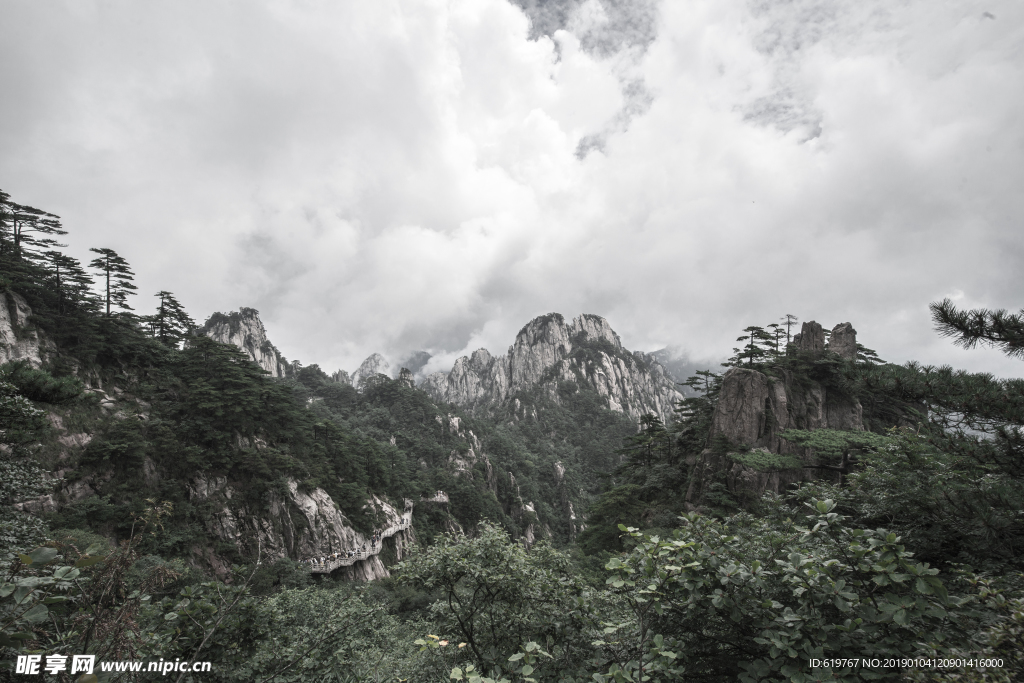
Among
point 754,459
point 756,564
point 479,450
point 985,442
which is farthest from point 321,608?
point 479,450

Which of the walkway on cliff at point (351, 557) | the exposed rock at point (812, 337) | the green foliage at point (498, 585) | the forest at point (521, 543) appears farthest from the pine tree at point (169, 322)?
the exposed rock at point (812, 337)

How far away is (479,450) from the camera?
74500mm

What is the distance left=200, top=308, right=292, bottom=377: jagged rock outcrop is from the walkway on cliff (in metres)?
59.9

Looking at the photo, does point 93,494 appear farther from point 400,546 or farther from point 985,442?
point 985,442

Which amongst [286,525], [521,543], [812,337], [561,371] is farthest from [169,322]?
[561,371]

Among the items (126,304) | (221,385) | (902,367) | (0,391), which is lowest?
(902,367)

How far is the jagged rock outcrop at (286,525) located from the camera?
2406 centimetres

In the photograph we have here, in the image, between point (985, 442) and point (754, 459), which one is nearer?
point (985, 442)

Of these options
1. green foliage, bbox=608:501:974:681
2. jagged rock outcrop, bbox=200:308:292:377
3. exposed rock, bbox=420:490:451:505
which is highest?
jagged rock outcrop, bbox=200:308:292:377

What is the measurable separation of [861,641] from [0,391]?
1497 cm

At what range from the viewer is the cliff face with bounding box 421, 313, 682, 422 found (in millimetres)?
140250

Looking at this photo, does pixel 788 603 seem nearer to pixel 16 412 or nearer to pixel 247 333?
pixel 16 412

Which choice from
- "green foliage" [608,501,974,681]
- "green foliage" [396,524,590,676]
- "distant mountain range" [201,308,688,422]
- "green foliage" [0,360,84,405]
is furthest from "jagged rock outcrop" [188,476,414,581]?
"distant mountain range" [201,308,688,422]

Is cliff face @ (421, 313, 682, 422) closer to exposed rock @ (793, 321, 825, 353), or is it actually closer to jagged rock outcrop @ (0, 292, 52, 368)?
exposed rock @ (793, 321, 825, 353)
